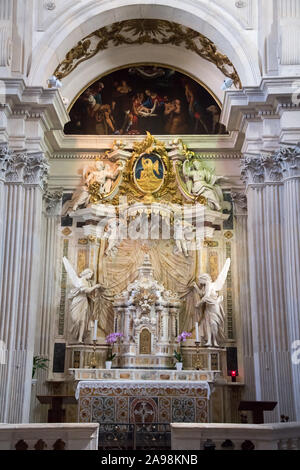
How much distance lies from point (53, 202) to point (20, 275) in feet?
10.8

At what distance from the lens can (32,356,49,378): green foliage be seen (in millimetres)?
13177

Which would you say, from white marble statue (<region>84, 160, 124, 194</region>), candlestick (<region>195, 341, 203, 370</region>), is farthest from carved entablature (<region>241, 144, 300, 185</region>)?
candlestick (<region>195, 341, 203, 370</region>)

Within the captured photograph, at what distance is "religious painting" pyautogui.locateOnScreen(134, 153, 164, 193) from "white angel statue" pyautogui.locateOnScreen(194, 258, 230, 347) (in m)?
2.79

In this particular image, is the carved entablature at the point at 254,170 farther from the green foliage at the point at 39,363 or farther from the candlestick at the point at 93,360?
the green foliage at the point at 39,363

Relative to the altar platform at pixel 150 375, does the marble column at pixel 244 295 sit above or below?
above

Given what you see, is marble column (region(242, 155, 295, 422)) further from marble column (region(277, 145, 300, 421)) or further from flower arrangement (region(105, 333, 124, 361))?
flower arrangement (region(105, 333, 124, 361))

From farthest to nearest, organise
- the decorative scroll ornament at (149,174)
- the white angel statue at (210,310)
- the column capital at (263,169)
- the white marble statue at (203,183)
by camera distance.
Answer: the decorative scroll ornament at (149,174) < the white marble statue at (203,183) < the white angel statue at (210,310) < the column capital at (263,169)

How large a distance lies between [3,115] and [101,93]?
438cm

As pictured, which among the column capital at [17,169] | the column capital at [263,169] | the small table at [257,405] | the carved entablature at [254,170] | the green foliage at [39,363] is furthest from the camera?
the green foliage at [39,363]

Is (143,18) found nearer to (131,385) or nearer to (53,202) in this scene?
(53,202)

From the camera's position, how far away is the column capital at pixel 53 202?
1499 cm

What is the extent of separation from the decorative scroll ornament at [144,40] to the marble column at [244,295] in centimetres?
308

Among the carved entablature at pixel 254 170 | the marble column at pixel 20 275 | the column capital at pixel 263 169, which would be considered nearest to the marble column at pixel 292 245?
the column capital at pixel 263 169
